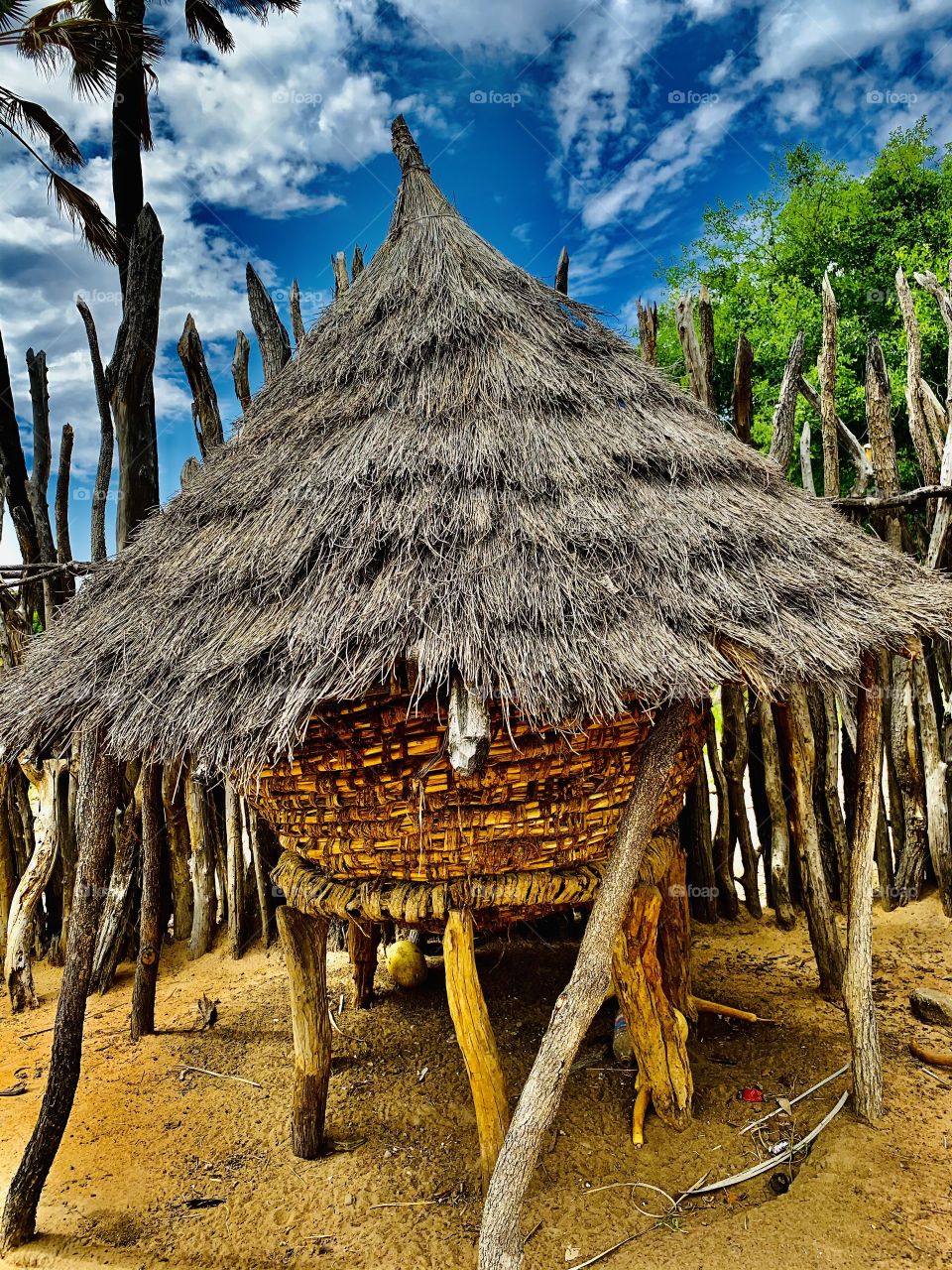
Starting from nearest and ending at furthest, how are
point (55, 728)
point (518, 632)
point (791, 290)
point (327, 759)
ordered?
1. point (518, 632)
2. point (327, 759)
3. point (55, 728)
4. point (791, 290)

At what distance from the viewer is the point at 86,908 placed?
10.7ft

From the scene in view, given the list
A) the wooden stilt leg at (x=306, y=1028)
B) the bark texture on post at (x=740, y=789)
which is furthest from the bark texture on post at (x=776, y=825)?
the wooden stilt leg at (x=306, y=1028)

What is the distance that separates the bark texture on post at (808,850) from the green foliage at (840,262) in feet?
28.7

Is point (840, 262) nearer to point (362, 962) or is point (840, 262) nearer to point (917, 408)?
point (917, 408)

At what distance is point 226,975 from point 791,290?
14.7 m

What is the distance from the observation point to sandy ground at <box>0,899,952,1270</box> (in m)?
2.58

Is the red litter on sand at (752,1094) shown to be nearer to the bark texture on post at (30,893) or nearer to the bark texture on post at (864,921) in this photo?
the bark texture on post at (864,921)

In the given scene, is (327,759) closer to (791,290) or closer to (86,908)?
(86,908)

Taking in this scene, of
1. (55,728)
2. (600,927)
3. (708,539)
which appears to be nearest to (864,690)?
(708,539)

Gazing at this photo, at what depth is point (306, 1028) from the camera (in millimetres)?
3182

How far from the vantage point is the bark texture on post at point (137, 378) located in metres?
4.91

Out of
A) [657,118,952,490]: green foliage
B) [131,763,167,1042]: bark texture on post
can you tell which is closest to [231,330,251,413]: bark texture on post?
[131,763,167,1042]: bark texture on post

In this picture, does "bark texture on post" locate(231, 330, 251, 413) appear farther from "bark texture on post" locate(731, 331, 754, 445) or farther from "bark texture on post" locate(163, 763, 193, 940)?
"bark texture on post" locate(731, 331, 754, 445)

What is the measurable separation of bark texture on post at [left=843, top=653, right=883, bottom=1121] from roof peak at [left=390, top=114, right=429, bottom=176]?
127 inches
